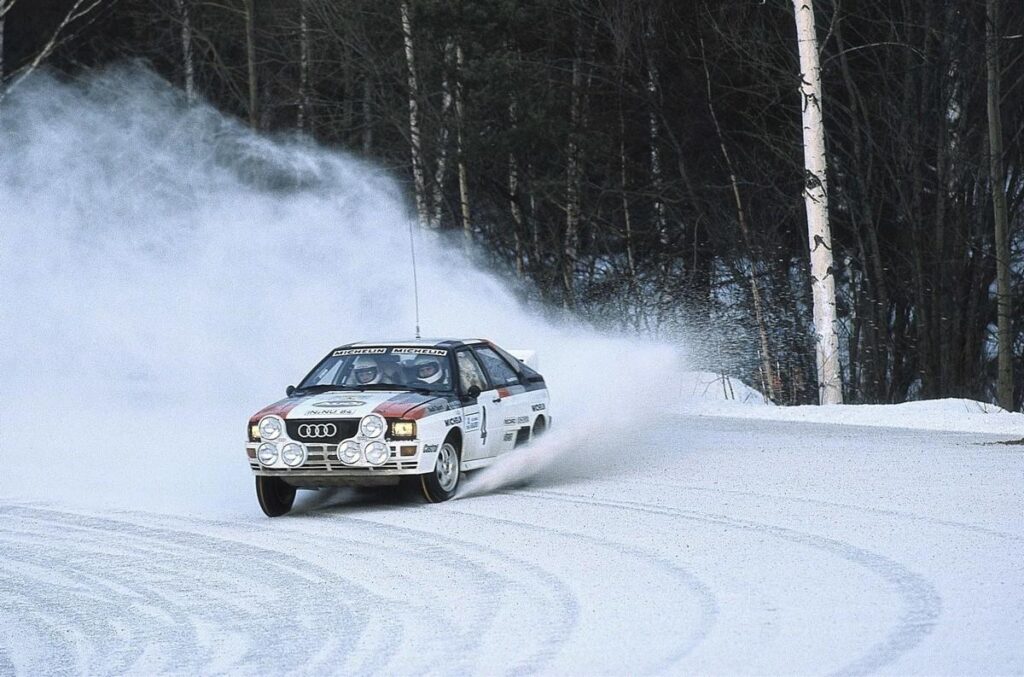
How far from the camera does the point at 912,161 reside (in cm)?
2714

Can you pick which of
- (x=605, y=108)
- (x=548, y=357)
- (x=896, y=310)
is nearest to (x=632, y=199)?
(x=605, y=108)

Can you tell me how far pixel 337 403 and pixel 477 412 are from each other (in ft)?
4.26

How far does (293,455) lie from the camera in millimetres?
11891

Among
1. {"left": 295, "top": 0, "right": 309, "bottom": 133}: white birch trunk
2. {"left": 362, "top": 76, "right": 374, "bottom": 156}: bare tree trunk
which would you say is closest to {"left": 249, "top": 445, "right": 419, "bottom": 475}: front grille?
{"left": 362, "top": 76, "right": 374, "bottom": 156}: bare tree trunk

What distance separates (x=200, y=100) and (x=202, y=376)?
600 inches

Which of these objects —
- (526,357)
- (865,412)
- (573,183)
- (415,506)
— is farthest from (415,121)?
(415,506)

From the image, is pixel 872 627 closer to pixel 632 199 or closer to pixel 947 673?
pixel 947 673

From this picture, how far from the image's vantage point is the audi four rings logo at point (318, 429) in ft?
39.0

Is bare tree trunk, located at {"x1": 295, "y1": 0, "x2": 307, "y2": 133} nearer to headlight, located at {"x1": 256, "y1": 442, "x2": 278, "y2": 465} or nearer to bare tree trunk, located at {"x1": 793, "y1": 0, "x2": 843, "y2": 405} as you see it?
bare tree trunk, located at {"x1": 793, "y1": 0, "x2": 843, "y2": 405}

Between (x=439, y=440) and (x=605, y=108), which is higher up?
(x=605, y=108)

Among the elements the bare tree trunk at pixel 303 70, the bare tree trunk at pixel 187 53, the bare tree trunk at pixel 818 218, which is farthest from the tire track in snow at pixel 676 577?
the bare tree trunk at pixel 187 53

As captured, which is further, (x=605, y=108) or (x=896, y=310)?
(x=605, y=108)

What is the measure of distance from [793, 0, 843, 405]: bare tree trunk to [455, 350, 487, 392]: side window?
922 cm

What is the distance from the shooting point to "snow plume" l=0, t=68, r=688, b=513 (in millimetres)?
20297
